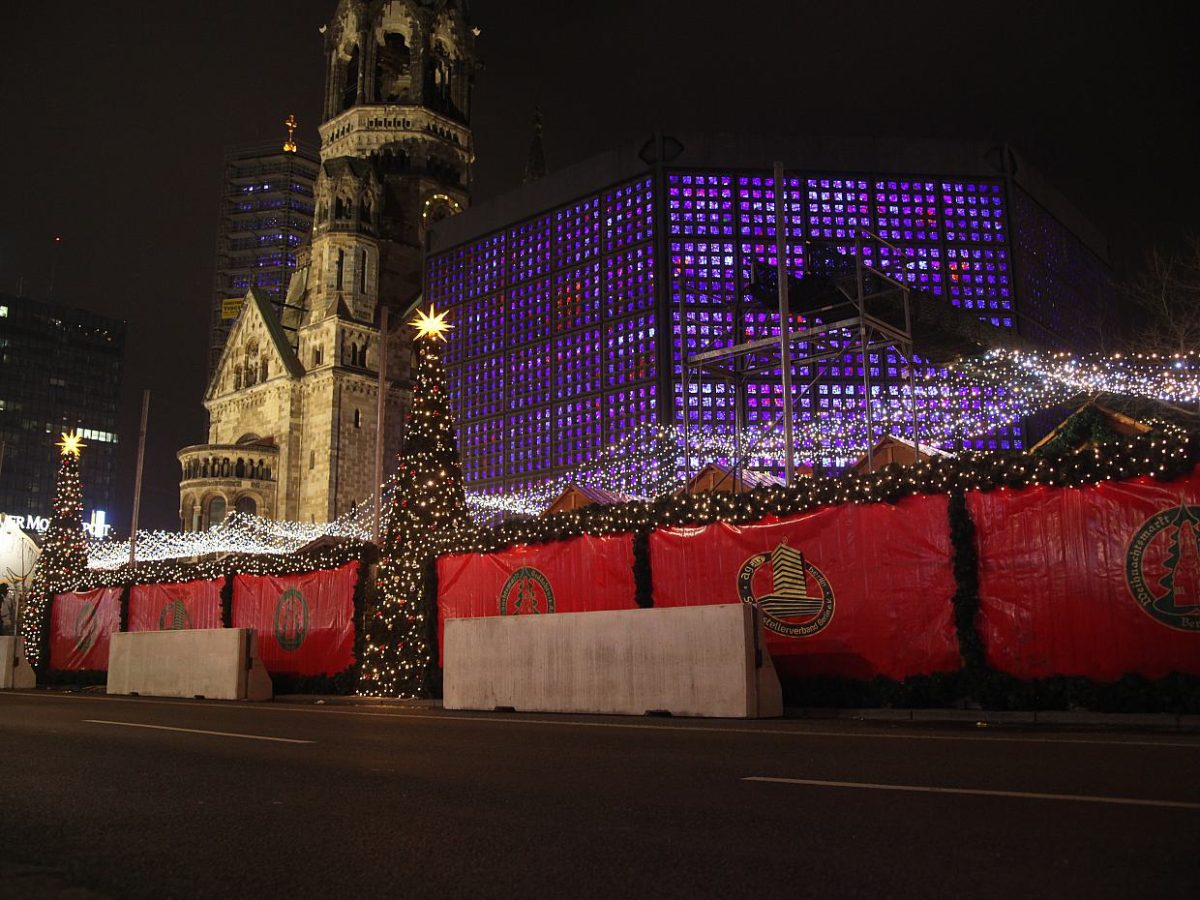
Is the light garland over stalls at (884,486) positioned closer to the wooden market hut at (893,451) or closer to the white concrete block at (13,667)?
the wooden market hut at (893,451)

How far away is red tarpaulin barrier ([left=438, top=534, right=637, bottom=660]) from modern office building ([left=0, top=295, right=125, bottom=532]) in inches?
4887

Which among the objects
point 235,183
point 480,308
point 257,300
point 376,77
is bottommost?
point 480,308

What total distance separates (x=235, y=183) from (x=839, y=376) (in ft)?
275

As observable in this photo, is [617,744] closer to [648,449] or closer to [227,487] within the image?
[648,449]

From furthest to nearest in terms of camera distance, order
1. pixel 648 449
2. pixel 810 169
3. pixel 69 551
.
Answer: pixel 810 169 → pixel 648 449 → pixel 69 551

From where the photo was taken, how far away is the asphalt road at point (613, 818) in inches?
138

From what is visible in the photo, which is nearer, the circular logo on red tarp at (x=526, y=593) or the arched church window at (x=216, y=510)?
the circular logo on red tarp at (x=526, y=593)

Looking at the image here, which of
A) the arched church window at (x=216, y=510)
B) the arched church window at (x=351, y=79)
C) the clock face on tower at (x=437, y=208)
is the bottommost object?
the arched church window at (x=216, y=510)

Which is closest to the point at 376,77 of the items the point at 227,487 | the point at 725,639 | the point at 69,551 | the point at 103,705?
the point at 227,487

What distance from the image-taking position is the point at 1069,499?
11.1 m

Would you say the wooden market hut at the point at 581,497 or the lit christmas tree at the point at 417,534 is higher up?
the wooden market hut at the point at 581,497

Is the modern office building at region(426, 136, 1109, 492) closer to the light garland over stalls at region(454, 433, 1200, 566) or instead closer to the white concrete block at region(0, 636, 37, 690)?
the light garland over stalls at region(454, 433, 1200, 566)

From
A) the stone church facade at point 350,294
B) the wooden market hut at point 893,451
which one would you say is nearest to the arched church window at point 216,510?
the stone church facade at point 350,294

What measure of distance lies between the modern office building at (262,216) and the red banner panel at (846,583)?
89.8 metres
